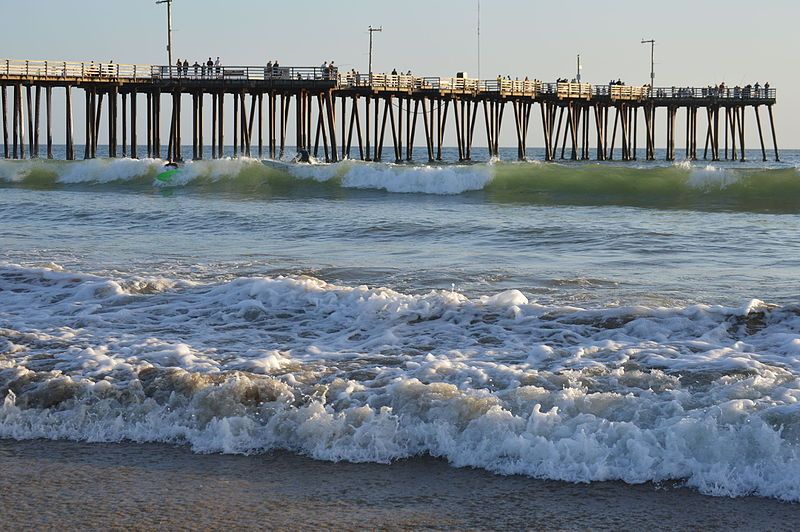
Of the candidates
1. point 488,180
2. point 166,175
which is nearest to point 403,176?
point 488,180

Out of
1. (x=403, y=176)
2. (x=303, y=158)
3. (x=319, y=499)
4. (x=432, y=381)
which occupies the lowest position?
(x=319, y=499)

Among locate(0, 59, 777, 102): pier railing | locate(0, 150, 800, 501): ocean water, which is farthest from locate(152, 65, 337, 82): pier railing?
locate(0, 150, 800, 501): ocean water

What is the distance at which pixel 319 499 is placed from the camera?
16.7 ft

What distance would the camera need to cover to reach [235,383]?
21.4ft

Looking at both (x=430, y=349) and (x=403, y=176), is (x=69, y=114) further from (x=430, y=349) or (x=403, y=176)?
(x=430, y=349)

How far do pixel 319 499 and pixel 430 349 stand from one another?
259 centimetres

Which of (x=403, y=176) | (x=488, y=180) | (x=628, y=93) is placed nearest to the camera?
(x=488, y=180)

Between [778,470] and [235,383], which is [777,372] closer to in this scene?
[778,470]

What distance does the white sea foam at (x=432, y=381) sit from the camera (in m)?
5.48

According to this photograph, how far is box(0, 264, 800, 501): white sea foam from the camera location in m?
5.48

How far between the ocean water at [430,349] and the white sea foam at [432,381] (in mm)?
17

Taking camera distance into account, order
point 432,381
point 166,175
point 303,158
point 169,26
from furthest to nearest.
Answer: point 169,26
point 303,158
point 166,175
point 432,381

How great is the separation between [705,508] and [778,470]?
490 mm

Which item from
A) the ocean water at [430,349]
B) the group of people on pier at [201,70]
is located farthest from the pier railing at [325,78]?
the ocean water at [430,349]
